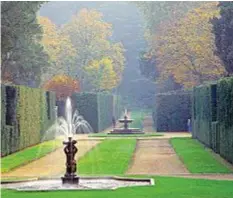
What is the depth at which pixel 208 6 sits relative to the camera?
57125 mm

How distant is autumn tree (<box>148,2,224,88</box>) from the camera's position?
54.8 m

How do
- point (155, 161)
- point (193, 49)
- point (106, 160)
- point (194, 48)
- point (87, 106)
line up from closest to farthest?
point (155, 161) → point (106, 160) → point (87, 106) → point (194, 48) → point (193, 49)

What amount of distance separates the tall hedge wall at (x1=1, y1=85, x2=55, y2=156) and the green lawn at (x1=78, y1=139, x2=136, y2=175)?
342 centimetres

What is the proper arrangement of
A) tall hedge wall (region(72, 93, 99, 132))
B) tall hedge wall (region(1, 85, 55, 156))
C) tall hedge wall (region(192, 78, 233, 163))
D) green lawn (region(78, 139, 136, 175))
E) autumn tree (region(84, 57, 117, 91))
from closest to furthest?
green lawn (region(78, 139, 136, 175)), tall hedge wall (region(192, 78, 233, 163)), tall hedge wall (region(1, 85, 55, 156)), tall hedge wall (region(72, 93, 99, 132)), autumn tree (region(84, 57, 117, 91))

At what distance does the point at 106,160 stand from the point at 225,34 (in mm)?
20435

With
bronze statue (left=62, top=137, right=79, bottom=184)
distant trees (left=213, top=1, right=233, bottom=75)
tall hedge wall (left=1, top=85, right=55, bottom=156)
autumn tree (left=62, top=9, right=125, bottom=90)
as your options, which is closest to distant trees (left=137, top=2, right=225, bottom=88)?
distant trees (left=213, top=1, right=233, bottom=75)

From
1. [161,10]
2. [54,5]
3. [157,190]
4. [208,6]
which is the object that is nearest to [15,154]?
[157,190]

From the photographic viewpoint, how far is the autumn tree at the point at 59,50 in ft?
234

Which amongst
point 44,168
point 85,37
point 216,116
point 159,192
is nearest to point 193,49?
point 85,37

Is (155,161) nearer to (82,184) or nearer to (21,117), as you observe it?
(82,184)

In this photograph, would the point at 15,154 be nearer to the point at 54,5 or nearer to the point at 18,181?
the point at 18,181

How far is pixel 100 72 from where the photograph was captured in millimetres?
72625

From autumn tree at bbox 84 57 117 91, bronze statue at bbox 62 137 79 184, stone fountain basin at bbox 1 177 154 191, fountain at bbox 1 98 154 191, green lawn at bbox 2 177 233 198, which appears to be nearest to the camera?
green lawn at bbox 2 177 233 198

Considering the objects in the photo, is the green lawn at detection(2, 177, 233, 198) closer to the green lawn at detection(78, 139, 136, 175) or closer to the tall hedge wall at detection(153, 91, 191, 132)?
the green lawn at detection(78, 139, 136, 175)
